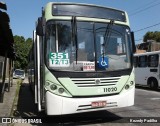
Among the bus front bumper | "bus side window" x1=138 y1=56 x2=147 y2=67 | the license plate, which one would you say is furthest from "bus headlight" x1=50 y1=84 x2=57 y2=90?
"bus side window" x1=138 y1=56 x2=147 y2=67

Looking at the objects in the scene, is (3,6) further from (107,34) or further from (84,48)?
(107,34)

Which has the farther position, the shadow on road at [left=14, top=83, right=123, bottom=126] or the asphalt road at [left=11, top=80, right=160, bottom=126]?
the shadow on road at [left=14, top=83, right=123, bottom=126]

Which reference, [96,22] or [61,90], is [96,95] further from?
[96,22]

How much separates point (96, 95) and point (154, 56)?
12.8 metres

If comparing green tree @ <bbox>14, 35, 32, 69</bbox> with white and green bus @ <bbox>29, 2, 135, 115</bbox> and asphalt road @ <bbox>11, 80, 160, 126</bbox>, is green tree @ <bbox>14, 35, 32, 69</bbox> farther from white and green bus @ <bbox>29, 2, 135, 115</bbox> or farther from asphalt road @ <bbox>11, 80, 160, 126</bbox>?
white and green bus @ <bbox>29, 2, 135, 115</bbox>

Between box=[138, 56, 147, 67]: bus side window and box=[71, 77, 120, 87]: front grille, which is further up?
box=[138, 56, 147, 67]: bus side window

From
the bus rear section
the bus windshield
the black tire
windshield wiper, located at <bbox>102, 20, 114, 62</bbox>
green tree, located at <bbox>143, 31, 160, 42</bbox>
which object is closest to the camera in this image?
the bus windshield

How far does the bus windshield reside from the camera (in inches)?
328

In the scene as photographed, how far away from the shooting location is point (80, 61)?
8.39m

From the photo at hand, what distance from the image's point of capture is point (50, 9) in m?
8.62

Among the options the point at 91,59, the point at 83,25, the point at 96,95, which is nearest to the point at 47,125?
the point at 96,95

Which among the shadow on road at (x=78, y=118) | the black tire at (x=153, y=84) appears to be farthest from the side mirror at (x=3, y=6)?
the black tire at (x=153, y=84)

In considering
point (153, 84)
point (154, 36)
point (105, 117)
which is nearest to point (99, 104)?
point (105, 117)

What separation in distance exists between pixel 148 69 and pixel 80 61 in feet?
44.4
